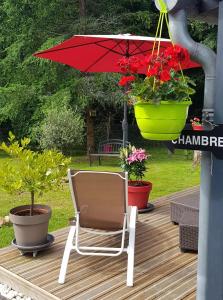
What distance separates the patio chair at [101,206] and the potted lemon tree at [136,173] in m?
1.53

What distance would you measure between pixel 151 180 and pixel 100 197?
18.3 ft

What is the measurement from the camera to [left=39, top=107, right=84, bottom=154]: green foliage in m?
12.2

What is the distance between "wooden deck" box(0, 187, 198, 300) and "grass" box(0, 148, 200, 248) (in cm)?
111

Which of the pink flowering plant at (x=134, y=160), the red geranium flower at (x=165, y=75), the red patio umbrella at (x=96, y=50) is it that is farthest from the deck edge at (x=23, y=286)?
the red patio umbrella at (x=96, y=50)

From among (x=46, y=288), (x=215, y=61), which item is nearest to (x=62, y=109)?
(x=46, y=288)

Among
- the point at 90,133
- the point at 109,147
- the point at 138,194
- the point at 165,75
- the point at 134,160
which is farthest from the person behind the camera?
the point at 90,133

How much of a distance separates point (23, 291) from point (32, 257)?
1.72 feet

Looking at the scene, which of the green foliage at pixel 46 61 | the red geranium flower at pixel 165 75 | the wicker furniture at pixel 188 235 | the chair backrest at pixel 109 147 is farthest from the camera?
the chair backrest at pixel 109 147

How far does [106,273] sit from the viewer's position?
134 inches

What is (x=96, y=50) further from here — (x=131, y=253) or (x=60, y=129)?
(x=60, y=129)

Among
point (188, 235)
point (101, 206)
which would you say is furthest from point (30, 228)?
point (188, 235)

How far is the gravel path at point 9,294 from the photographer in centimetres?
323

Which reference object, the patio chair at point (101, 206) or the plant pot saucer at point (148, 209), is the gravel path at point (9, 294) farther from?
the plant pot saucer at point (148, 209)

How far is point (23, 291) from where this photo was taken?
3246 mm
